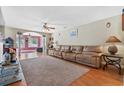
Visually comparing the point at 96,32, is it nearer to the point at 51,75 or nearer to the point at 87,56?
the point at 87,56

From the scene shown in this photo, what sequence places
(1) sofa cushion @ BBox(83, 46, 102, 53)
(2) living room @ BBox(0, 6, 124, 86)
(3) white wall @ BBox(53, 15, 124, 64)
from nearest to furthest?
(2) living room @ BBox(0, 6, 124, 86) → (3) white wall @ BBox(53, 15, 124, 64) → (1) sofa cushion @ BBox(83, 46, 102, 53)

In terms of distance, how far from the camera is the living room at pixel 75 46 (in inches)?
111

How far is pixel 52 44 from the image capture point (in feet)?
31.4

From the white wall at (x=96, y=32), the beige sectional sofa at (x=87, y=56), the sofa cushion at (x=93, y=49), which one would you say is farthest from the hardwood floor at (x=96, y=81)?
the white wall at (x=96, y=32)

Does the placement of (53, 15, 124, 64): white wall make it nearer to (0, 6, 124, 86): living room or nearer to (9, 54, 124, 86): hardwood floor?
(0, 6, 124, 86): living room

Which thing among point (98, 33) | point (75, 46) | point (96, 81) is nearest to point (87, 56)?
point (98, 33)

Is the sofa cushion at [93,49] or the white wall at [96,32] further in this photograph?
the sofa cushion at [93,49]

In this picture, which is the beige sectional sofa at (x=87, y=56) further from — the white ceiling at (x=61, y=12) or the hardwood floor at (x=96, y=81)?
the white ceiling at (x=61, y=12)

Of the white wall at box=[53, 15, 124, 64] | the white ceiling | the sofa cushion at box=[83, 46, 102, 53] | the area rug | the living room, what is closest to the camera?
the area rug

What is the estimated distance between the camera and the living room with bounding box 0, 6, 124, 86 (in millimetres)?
2817

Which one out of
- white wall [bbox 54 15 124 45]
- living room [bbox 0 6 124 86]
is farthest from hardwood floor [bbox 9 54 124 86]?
white wall [bbox 54 15 124 45]

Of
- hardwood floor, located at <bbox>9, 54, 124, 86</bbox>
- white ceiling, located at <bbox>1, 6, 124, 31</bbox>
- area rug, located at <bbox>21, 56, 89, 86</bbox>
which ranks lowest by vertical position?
hardwood floor, located at <bbox>9, 54, 124, 86</bbox>

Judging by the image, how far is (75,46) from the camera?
6.13 meters
